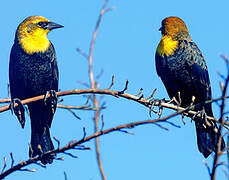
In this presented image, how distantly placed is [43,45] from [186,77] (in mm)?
1834

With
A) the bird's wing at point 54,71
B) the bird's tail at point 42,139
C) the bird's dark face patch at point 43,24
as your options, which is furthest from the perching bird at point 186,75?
the bird's tail at point 42,139

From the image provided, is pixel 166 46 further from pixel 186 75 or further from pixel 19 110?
pixel 19 110

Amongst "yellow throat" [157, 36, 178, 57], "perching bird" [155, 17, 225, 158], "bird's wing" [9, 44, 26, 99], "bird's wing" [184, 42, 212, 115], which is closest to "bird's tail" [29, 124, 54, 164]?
"bird's wing" [9, 44, 26, 99]

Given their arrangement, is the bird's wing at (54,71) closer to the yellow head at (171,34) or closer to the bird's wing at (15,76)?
the bird's wing at (15,76)

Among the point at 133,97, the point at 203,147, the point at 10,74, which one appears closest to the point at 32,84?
the point at 10,74

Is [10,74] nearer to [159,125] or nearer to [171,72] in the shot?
[171,72]

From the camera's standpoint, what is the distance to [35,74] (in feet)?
16.3

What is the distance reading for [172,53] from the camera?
500 centimetres

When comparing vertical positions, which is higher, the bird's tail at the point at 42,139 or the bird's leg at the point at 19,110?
the bird's leg at the point at 19,110

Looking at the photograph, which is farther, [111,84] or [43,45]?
[43,45]

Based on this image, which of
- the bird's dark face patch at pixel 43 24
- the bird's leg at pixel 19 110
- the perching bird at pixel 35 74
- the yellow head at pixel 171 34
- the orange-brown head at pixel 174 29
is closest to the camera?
the bird's leg at pixel 19 110

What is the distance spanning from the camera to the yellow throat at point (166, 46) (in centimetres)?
503

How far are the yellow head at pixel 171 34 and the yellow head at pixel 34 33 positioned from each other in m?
1.42

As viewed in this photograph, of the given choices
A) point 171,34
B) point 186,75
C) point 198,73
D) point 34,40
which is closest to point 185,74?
point 186,75
